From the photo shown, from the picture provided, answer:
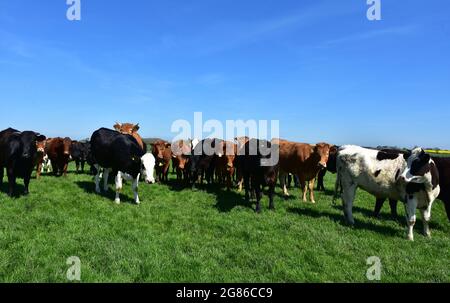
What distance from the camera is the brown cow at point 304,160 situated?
1271 cm

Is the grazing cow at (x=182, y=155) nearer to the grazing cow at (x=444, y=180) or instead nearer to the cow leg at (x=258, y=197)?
the cow leg at (x=258, y=197)

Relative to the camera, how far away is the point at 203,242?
304 inches

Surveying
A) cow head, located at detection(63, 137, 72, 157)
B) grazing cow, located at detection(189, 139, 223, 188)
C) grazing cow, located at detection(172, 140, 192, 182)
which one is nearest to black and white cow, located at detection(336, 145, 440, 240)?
grazing cow, located at detection(189, 139, 223, 188)

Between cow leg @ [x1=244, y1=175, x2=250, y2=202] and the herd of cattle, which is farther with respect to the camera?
cow leg @ [x1=244, y1=175, x2=250, y2=202]

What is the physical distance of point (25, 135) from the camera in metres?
12.3

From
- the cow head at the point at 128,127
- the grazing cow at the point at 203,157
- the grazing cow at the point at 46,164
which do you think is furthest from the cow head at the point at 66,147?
the grazing cow at the point at 203,157

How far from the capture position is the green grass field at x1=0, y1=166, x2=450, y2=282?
6.10m

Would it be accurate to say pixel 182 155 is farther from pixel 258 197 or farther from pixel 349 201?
pixel 349 201

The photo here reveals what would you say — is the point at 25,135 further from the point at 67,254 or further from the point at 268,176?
the point at 268,176

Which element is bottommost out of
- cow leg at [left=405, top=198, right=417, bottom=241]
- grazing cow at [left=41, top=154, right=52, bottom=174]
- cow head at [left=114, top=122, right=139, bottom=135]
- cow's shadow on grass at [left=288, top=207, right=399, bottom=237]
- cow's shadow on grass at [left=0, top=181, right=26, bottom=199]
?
cow's shadow on grass at [left=288, top=207, right=399, bottom=237]

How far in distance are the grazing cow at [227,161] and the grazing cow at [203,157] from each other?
0.26 m

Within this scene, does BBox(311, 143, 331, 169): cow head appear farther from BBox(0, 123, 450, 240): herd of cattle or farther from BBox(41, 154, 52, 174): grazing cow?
BBox(41, 154, 52, 174): grazing cow
